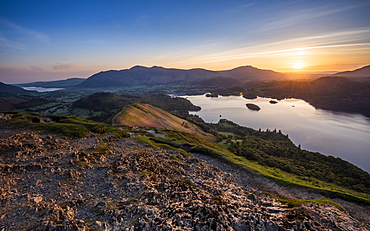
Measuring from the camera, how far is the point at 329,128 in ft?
355

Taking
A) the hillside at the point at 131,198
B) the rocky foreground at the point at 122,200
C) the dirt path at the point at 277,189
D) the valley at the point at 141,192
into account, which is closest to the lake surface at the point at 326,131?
the dirt path at the point at 277,189

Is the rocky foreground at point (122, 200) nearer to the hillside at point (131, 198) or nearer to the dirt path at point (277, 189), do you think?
the hillside at point (131, 198)

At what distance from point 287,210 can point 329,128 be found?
392ft

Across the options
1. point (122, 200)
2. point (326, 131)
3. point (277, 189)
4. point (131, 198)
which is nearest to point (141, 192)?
point (131, 198)

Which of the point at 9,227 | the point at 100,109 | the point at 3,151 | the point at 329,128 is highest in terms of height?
the point at 3,151

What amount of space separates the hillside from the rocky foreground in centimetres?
6

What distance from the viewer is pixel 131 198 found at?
15.5m

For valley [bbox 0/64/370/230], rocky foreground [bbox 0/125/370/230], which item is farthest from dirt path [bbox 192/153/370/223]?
rocky foreground [bbox 0/125/370/230]

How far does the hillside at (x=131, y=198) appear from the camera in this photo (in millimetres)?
12666

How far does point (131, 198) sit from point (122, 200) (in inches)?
28.3

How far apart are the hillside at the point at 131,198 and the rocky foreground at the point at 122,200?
6 cm

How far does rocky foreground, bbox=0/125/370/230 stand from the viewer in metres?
12.6

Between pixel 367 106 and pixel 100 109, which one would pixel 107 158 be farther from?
pixel 367 106

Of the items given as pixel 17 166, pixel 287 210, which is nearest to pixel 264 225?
pixel 287 210
